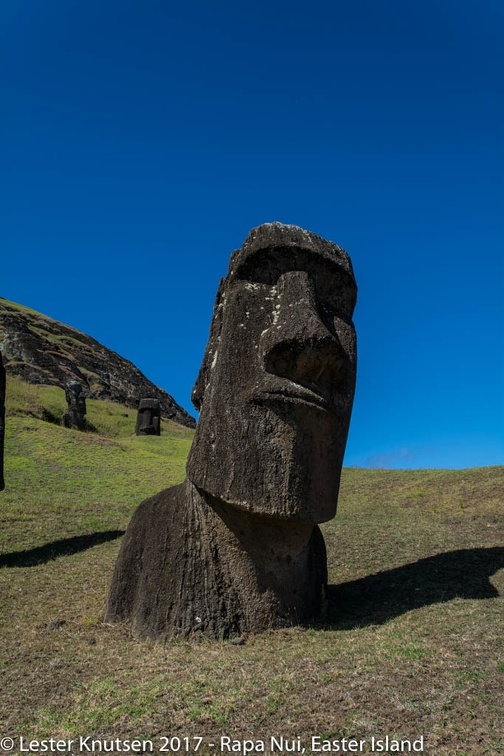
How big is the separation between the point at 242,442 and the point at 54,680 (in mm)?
2373

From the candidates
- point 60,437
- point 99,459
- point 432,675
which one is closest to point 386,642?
point 432,675

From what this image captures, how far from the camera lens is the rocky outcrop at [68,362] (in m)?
45.8

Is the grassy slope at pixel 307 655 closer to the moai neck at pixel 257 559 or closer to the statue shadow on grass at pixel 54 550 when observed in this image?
the statue shadow on grass at pixel 54 550

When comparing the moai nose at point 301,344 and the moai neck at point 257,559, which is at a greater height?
the moai nose at point 301,344

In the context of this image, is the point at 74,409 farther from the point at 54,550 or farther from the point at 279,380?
the point at 279,380

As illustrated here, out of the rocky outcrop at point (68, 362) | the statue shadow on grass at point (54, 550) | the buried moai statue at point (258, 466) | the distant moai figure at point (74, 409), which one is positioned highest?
the rocky outcrop at point (68, 362)

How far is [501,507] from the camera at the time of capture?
12.0 m

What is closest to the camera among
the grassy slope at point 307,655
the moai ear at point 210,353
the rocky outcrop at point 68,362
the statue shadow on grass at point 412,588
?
the grassy slope at point 307,655

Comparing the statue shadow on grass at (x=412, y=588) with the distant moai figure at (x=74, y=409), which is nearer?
the statue shadow on grass at (x=412, y=588)

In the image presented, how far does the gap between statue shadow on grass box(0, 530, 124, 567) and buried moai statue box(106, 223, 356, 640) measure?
3.90 m

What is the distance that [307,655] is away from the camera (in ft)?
16.3

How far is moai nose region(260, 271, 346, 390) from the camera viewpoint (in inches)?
227

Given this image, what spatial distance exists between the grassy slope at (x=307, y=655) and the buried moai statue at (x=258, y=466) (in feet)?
1.15

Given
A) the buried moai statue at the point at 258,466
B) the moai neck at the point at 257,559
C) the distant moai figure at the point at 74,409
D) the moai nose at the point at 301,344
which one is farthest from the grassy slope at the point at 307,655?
the distant moai figure at the point at 74,409
